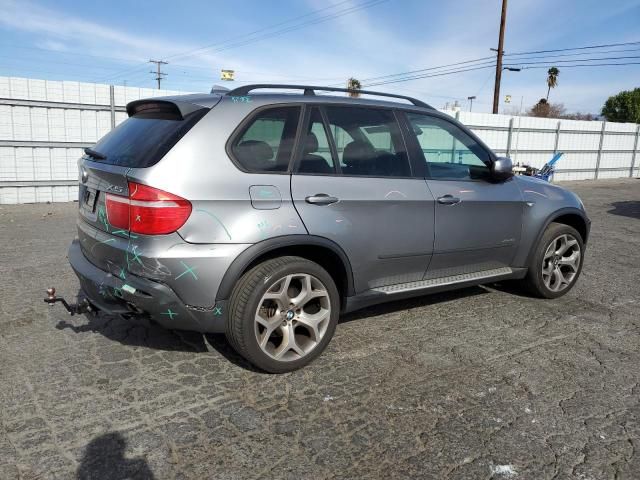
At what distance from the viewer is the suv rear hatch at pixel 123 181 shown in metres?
2.84

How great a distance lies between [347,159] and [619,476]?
7.62 ft

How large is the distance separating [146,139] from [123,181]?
0.33m

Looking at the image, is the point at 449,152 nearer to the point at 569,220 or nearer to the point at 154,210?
the point at 569,220

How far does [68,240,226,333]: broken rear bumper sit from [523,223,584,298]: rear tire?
10.0 ft

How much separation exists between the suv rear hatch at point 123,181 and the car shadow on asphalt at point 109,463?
96 cm

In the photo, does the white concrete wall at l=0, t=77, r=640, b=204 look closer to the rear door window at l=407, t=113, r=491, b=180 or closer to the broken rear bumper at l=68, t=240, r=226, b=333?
the rear door window at l=407, t=113, r=491, b=180

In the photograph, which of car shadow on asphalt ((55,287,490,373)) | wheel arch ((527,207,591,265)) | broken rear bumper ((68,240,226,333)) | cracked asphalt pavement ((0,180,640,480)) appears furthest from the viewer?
wheel arch ((527,207,591,265))

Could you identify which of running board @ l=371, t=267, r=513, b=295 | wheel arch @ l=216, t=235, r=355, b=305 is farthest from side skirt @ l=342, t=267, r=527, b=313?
wheel arch @ l=216, t=235, r=355, b=305

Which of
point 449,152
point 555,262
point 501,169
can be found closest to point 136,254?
point 449,152

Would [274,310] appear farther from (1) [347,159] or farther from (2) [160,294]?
(1) [347,159]

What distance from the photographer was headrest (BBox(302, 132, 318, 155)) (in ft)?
10.8

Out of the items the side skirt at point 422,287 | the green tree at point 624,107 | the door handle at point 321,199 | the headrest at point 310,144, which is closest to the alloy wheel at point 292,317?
the side skirt at point 422,287

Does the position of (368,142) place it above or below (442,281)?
above

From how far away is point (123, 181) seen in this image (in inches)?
114
